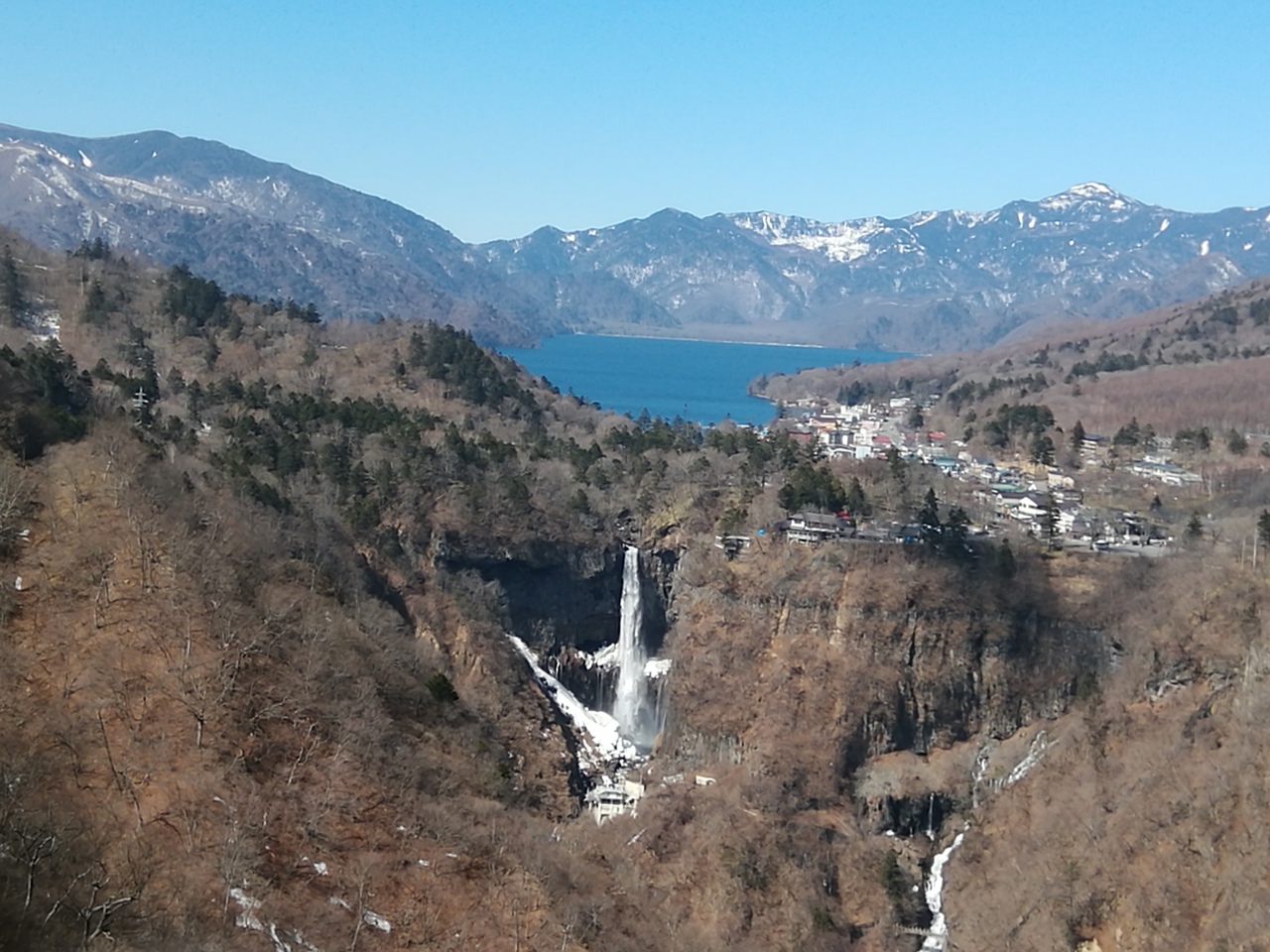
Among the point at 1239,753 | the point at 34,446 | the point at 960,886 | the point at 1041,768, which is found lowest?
the point at 960,886


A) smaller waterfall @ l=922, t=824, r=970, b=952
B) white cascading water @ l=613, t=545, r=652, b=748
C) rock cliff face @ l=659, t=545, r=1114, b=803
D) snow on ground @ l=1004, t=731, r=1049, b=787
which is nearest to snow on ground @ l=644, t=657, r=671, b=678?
white cascading water @ l=613, t=545, r=652, b=748

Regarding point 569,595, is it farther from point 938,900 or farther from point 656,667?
point 938,900

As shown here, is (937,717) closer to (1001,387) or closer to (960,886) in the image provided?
(960,886)

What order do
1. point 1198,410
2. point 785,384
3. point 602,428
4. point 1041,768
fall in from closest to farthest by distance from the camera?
1. point 1041,768
2. point 602,428
3. point 1198,410
4. point 785,384

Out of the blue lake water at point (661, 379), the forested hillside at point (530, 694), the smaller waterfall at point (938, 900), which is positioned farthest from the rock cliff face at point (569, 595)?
the blue lake water at point (661, 379)

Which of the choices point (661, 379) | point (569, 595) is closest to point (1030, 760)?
point (569, 595)

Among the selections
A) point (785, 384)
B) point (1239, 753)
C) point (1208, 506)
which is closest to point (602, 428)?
point (1208, 506)

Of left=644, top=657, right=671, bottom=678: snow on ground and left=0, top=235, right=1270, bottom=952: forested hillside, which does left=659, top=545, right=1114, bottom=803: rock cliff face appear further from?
left=644, top=657, right=671, bottom=678: snow on ground
